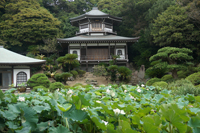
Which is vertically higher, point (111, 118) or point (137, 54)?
point (137, 54)

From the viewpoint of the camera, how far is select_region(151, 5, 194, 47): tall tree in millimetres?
15430

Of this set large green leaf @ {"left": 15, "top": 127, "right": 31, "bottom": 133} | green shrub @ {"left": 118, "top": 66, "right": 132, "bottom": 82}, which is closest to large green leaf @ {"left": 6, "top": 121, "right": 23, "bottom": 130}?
large green leaf @ {"left": 15, "top": 127, "right": 31, "bottom": 133}

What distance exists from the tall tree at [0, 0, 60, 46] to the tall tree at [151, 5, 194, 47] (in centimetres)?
1510

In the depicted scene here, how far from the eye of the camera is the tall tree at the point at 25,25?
22.4 metres

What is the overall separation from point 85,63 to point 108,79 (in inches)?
180

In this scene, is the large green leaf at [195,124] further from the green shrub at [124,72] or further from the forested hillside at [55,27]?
the forested hillside at [55,27]

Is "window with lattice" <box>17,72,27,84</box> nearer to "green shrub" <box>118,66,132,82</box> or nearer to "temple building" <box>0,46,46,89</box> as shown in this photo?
"temple building" <box>0,46,46,89</box>

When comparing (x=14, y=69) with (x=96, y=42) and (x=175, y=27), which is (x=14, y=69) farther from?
(x=175, y=27)

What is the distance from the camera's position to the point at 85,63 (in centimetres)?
1986

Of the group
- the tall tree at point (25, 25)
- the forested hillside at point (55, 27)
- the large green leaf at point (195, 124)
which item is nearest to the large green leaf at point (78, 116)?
the large green leaf at point (195, 124)

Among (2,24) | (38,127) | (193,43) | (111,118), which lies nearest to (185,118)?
(111,118)

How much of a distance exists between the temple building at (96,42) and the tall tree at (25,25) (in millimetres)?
4323

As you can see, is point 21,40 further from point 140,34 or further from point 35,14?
point 140,34

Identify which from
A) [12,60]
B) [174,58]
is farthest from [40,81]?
[174,58]
